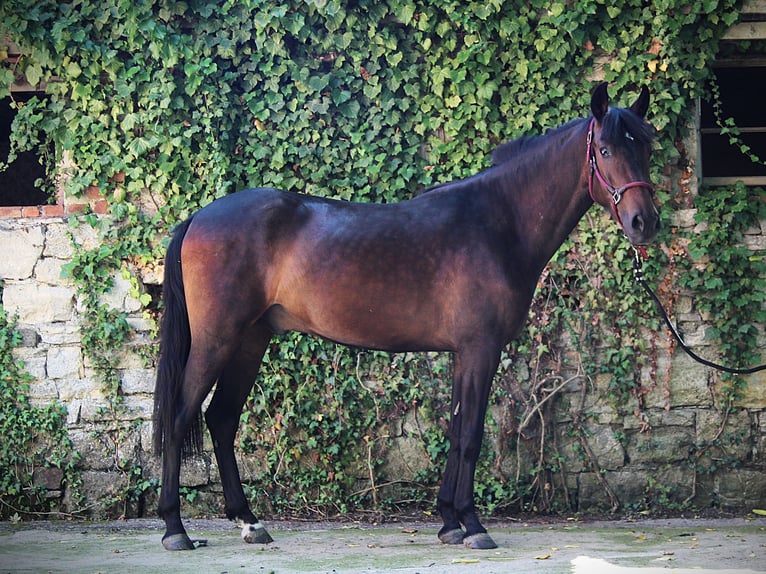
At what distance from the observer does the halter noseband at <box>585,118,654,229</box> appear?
4.47m

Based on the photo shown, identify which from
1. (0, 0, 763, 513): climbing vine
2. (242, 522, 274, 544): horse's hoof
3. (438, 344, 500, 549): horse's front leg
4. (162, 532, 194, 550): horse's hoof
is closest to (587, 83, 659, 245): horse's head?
(438, 344, 500, 549): horse's front leg

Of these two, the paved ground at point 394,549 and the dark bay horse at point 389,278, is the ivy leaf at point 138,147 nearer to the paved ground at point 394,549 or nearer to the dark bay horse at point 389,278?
the dark bay horse at point 389,278

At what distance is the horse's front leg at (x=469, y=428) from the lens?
184 inches

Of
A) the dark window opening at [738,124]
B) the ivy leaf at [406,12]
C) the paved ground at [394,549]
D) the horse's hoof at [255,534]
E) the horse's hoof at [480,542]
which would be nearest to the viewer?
the paved ground at [394,549]

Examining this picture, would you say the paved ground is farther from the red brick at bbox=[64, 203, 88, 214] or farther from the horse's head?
the red brick at bbox=[64, 203, 88, 214]

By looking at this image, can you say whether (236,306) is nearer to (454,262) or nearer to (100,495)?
(454,262)

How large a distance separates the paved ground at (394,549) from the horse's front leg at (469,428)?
94 mm

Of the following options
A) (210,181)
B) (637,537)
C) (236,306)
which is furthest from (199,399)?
(637,537)

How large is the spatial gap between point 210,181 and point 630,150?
2.69m

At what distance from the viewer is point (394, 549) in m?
4.75

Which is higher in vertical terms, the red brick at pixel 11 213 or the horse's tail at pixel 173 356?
the red brick at pixel 11 213

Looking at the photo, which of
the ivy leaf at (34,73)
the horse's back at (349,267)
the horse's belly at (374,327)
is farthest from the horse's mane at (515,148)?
the ivy leaf at (34,73)

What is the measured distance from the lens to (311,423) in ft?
19.5

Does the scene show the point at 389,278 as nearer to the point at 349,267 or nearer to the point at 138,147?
the point at 349,267
